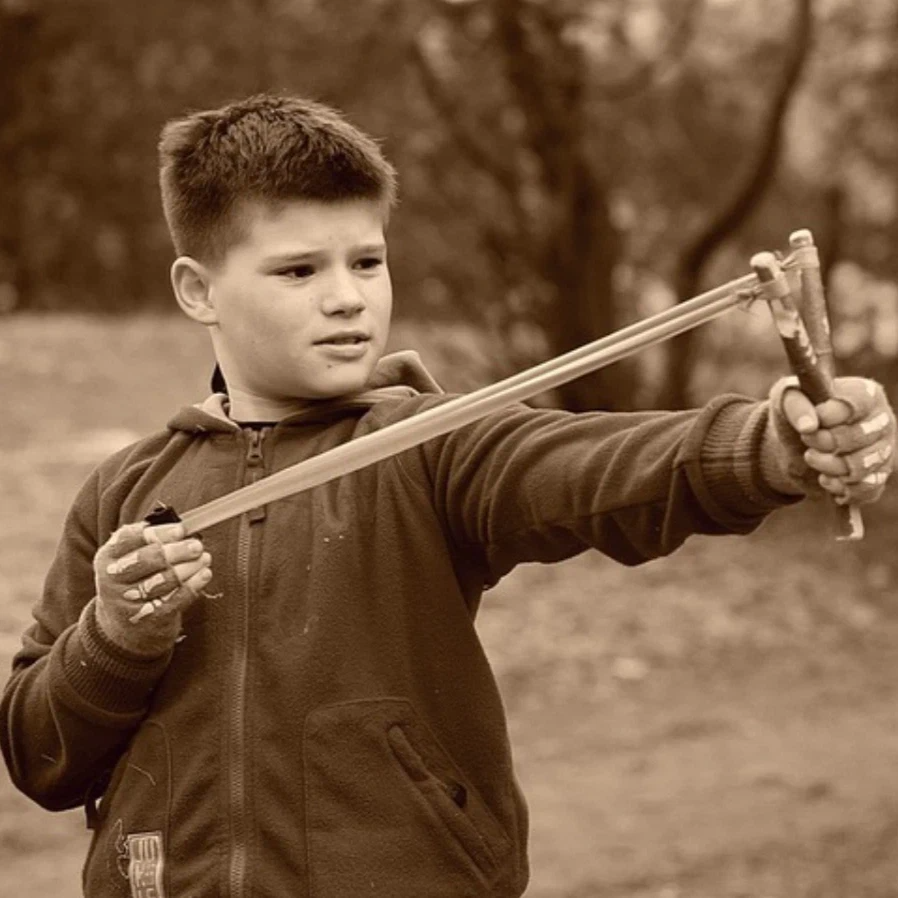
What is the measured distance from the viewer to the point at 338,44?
14.2 meters

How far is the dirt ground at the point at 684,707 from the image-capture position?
5.88 meters

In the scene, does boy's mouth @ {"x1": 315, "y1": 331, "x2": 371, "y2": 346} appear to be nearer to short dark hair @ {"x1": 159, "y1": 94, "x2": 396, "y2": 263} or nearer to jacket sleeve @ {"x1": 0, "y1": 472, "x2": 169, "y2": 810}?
short dark hair @ {"x1": 159, "y1": 94, "x2": 396, "y2": 263}

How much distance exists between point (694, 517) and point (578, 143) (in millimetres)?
7541

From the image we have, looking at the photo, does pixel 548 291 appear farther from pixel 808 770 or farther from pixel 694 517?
pixel 694 517

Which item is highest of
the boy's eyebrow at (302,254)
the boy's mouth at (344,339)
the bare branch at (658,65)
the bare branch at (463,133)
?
the bare branch at (658,65)

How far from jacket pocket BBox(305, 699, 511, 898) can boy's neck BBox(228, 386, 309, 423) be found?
50cm

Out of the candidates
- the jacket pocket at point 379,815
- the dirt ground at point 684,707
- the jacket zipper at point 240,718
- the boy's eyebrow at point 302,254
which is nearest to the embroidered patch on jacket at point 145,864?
the jacket zipper at point 240,718

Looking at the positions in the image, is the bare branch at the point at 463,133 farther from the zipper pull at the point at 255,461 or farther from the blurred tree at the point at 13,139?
the blurred tree at the point at 13,139

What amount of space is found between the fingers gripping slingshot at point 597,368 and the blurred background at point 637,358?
3.11 m

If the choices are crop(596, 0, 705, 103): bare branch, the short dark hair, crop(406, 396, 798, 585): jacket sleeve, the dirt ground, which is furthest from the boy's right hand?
crop(596, 0, 705, 103): bare branch

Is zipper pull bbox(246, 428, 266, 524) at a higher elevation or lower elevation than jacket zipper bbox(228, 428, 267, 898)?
higher

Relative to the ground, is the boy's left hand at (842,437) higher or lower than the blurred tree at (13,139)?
lower

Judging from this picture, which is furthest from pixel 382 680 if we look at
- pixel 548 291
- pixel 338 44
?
pixel 338 44

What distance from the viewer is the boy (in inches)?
110
